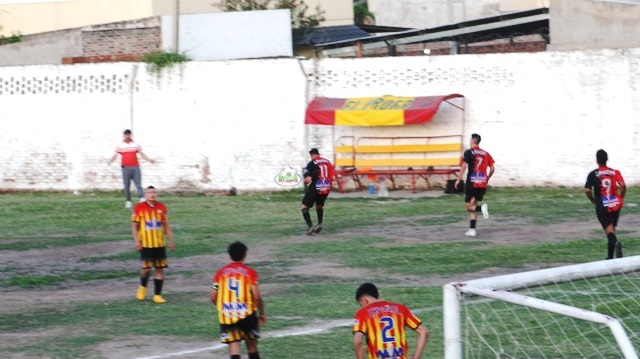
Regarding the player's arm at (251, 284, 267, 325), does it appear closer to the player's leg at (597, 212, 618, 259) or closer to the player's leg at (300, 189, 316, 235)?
the player's leg at (597, 212, 618, 259)

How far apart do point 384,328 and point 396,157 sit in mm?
21575

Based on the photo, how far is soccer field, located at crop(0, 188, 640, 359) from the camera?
46.2 feet

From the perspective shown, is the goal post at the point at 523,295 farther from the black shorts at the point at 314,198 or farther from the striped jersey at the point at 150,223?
the black shorts at the point at 314,198

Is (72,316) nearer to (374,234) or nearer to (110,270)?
(110,270)

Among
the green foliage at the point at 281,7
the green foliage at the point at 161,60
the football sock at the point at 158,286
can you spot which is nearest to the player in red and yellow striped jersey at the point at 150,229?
the football sock at the point at 158,286

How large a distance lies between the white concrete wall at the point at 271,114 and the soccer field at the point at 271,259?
34.7 inches

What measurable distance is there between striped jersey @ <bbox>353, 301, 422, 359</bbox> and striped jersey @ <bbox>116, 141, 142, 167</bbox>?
19178mm

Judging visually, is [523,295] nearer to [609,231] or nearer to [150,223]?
[150,223]

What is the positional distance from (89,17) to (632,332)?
36768 millimetres

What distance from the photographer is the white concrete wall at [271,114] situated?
28844mm

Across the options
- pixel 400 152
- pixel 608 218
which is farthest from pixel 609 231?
pixel 400 152

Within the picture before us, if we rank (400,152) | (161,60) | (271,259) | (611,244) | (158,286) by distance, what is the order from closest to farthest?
(158,286) → (611,244) → (271,259) → (400,152) → (161,60)

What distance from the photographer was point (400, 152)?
99.8ft

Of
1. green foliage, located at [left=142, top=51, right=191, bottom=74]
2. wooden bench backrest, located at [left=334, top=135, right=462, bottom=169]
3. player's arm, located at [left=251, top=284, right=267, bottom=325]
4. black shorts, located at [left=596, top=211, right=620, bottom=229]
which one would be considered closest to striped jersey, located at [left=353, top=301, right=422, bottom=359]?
player's arm, located at [left=251, top=284, right=267, bottom=325]
